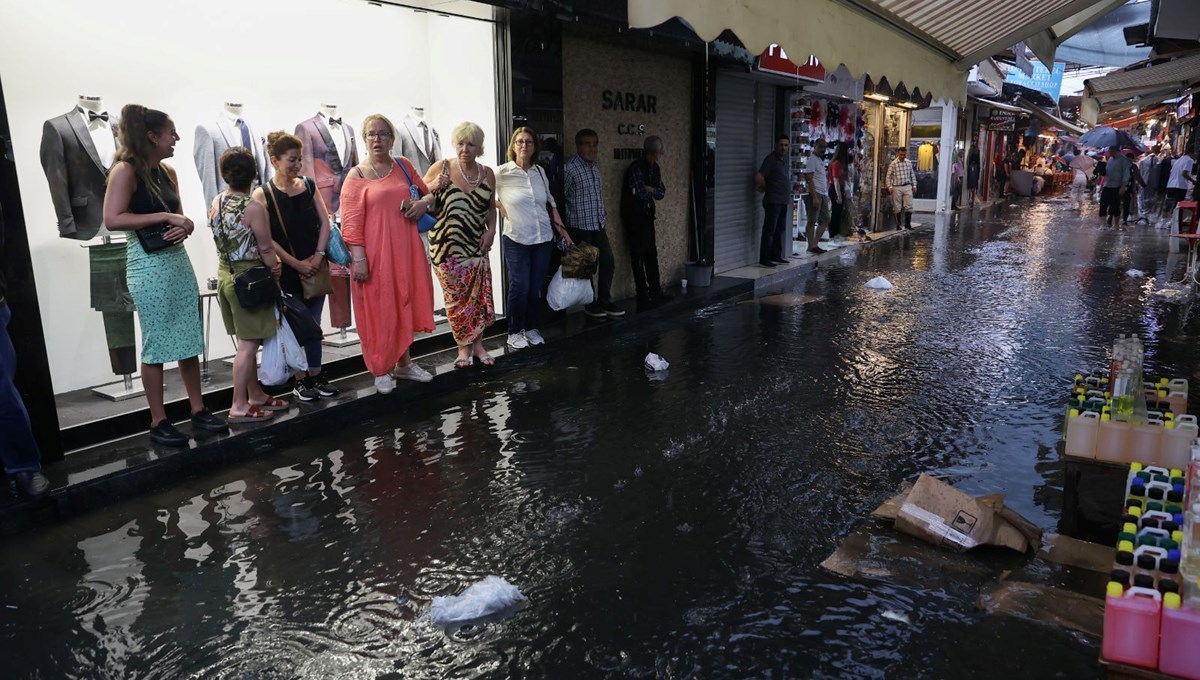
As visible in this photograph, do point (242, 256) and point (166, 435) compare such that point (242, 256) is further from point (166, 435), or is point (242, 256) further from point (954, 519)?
point (954, 519)

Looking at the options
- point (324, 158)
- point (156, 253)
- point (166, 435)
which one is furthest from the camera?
point (324, 158)

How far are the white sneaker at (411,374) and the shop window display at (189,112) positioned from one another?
111cm

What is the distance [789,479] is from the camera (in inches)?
185

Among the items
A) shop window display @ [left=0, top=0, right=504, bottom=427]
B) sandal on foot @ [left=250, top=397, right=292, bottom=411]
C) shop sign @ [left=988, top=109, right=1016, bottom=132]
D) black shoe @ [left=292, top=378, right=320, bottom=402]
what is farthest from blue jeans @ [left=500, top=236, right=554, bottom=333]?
shop sign @ [left=988, top=109, right=1016, bottom=132]

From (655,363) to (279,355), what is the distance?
3051 millimetres

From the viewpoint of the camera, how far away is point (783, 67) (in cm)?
1255

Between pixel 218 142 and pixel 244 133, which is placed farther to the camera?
pixel 244 133

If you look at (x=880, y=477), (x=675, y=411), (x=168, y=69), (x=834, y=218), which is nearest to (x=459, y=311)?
(x=675, y=411)

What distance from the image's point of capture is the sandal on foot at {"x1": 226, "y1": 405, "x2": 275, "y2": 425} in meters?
5.56

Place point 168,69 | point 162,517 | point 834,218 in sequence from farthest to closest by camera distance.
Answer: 1. point 834,218
2. point 168,69
3. point 162,517

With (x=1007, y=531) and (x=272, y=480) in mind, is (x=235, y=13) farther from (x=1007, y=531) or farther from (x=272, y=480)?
(x=1007, y=531)

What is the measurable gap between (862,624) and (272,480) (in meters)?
3.34

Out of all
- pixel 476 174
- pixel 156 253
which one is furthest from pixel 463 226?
pixel 156 253

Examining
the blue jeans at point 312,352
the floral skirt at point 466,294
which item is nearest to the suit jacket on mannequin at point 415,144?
the floral skirt at point 466,294
